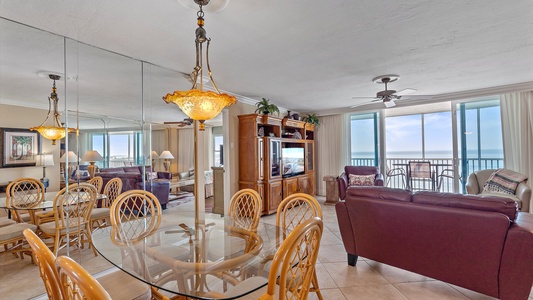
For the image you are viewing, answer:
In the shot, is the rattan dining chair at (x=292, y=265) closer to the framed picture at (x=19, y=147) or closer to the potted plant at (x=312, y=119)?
the framed picture at (x=19, y=147)

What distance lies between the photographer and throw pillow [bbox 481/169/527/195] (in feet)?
13.0

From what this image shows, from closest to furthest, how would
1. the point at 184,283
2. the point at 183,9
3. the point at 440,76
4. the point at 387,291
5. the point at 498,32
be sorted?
1. the point at 184,283
2. the point at 183,9
3. the point at 387,291
4. the point at 498,32
5. the point at 440,76

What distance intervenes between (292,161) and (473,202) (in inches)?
152

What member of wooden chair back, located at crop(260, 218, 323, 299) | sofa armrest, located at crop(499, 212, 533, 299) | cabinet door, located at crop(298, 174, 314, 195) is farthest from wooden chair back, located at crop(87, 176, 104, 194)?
cabinet door, located at crop(298, 174, 314, 195)

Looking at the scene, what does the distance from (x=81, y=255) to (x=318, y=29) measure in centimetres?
319

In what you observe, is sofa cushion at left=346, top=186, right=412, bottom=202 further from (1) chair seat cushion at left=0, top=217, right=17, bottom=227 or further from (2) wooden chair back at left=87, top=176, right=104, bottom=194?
(1) chair seat cushion at left=0, top=217, right=17, bottom=227

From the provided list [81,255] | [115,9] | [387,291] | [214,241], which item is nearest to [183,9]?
[115,9]

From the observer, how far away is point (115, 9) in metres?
1.81

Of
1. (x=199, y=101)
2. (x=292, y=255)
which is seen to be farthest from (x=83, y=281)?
(x=199, y=101)

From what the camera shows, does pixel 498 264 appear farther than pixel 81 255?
No

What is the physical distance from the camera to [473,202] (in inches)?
74.2

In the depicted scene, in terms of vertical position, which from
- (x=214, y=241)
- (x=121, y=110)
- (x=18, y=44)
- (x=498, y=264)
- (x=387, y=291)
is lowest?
(x=387, y=291)

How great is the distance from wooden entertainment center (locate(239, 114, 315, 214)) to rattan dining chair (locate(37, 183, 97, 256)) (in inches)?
99.2

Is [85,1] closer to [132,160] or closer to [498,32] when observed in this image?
[132,160]
